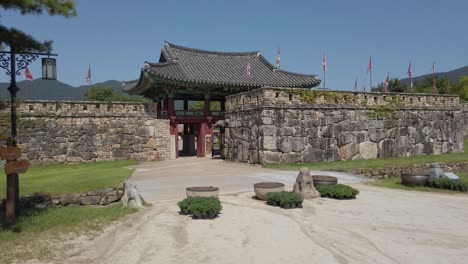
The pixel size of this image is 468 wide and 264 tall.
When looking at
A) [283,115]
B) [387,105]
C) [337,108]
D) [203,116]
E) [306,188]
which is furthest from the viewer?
[203,116]

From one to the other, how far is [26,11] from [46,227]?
5237mm

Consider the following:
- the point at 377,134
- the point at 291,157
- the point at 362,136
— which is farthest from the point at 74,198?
the point at 377,134

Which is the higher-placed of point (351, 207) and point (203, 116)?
point (203, 116)

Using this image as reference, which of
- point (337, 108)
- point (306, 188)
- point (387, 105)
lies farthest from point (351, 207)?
point (387, 105)

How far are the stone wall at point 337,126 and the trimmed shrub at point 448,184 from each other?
7354 millimetres

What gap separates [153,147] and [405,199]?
18.2 metres

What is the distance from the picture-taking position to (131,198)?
443 inches

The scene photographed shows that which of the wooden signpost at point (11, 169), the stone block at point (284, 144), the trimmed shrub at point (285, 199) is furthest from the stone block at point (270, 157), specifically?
the wooden signpost at point (11, 169)

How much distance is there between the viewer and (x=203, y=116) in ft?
94.1

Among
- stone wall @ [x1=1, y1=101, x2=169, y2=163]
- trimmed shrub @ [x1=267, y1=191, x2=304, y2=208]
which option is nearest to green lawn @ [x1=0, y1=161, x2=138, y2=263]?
trimmed shrub @ [x1=267, y1=191, x2=304, y2=208]

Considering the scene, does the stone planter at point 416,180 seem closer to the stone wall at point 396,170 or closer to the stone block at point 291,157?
the stone wall at point 396,170

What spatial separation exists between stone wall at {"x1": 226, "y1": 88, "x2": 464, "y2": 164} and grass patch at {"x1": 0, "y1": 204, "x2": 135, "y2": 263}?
11793 mm

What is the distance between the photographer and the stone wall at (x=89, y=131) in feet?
79.3

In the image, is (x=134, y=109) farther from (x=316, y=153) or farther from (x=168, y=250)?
(x=168, y=250)
